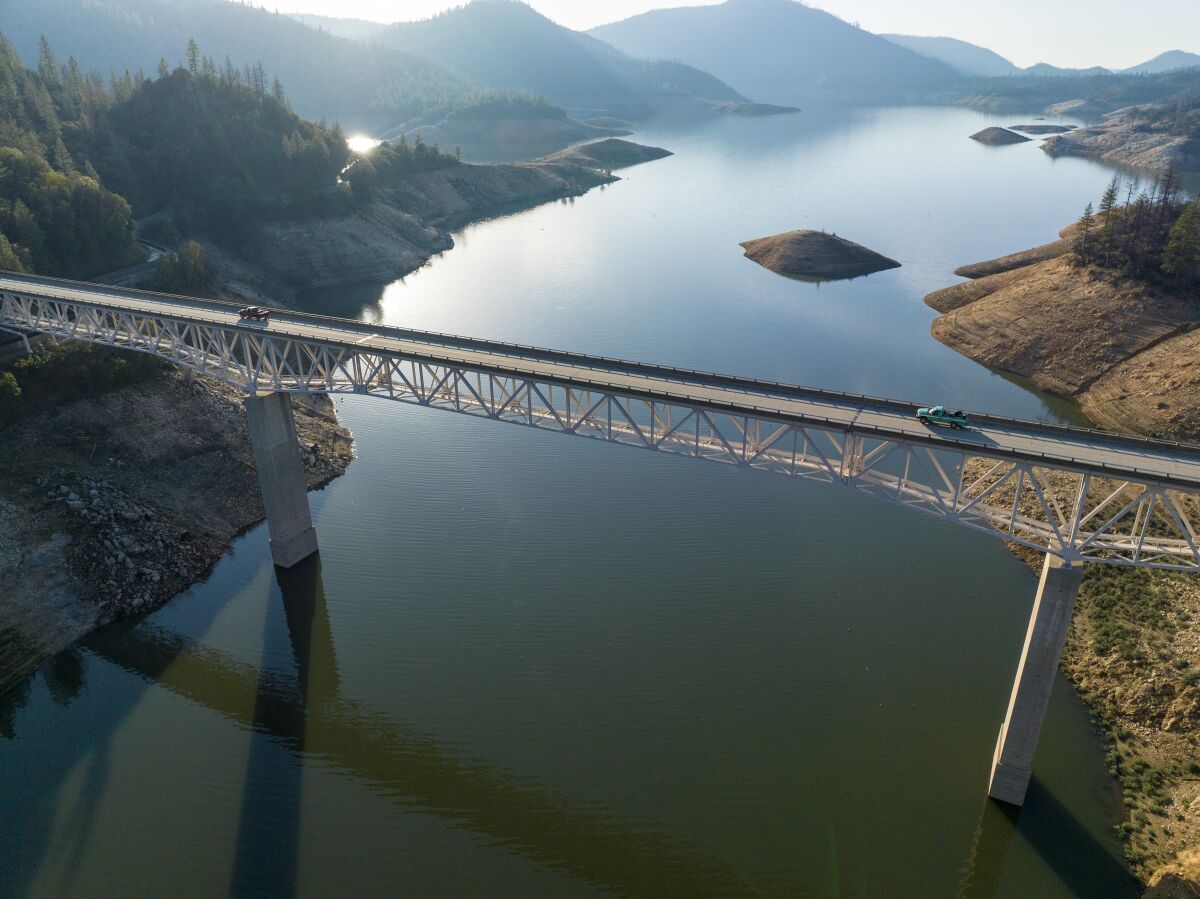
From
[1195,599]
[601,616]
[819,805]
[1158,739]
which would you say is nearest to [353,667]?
[601,616]

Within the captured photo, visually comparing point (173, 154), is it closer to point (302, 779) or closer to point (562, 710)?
point (302, 779)

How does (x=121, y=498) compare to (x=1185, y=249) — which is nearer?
(x=121, y=498)

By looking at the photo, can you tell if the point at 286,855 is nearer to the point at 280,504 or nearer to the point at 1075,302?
the point at 280,504

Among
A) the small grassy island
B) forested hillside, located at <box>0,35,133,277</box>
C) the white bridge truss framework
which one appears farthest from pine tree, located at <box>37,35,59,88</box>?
the small grassy island

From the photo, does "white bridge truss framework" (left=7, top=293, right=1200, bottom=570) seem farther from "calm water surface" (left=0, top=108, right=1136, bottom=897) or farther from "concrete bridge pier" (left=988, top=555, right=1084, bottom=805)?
"calm water surface" (left=0, top=108, right=1136, bottom=897)

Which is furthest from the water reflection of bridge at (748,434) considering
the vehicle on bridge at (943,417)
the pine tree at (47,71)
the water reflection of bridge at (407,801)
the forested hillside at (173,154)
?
the pine tree at (47,71)

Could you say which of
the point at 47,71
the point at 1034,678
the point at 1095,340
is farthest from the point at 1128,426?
the point at 47,71
